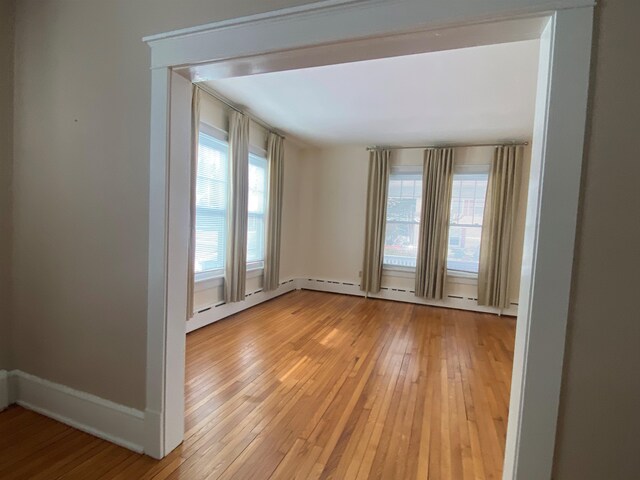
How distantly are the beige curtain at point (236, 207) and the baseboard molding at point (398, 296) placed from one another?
1.97 metres

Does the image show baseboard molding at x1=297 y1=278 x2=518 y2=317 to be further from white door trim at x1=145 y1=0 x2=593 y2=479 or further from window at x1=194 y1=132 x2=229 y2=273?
white door trim at x1=145 y1=0 x2=593 y2=479

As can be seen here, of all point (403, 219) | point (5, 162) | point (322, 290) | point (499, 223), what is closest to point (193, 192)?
point (5, 162)

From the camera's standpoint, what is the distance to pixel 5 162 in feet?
5.84

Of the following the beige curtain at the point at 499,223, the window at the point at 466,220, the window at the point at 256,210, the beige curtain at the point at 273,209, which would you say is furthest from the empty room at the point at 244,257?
the window at the point at 466,220

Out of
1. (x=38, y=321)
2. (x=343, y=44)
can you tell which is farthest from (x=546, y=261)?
(x=38, y=321)

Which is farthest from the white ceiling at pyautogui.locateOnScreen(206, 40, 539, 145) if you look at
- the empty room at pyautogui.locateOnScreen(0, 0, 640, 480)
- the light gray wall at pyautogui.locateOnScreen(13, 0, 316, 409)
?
the light gray wall at pyautogui.locateOnScreen(13, 0, 316, 409)

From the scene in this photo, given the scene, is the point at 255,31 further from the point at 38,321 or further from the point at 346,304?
the point at 346,304

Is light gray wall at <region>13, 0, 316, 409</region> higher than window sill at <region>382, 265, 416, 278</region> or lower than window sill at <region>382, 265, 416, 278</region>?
higher

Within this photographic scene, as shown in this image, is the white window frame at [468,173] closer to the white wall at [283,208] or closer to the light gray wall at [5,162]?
the white wall at [283,208]

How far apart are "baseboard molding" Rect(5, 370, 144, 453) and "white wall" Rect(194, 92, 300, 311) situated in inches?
62.2

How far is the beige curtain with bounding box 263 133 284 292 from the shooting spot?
179 inches

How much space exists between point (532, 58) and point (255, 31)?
212 centimetres

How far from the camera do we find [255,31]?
4.07ft

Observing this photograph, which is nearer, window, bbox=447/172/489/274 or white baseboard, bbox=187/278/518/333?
white baseboard, bbox=187/278/518/333
